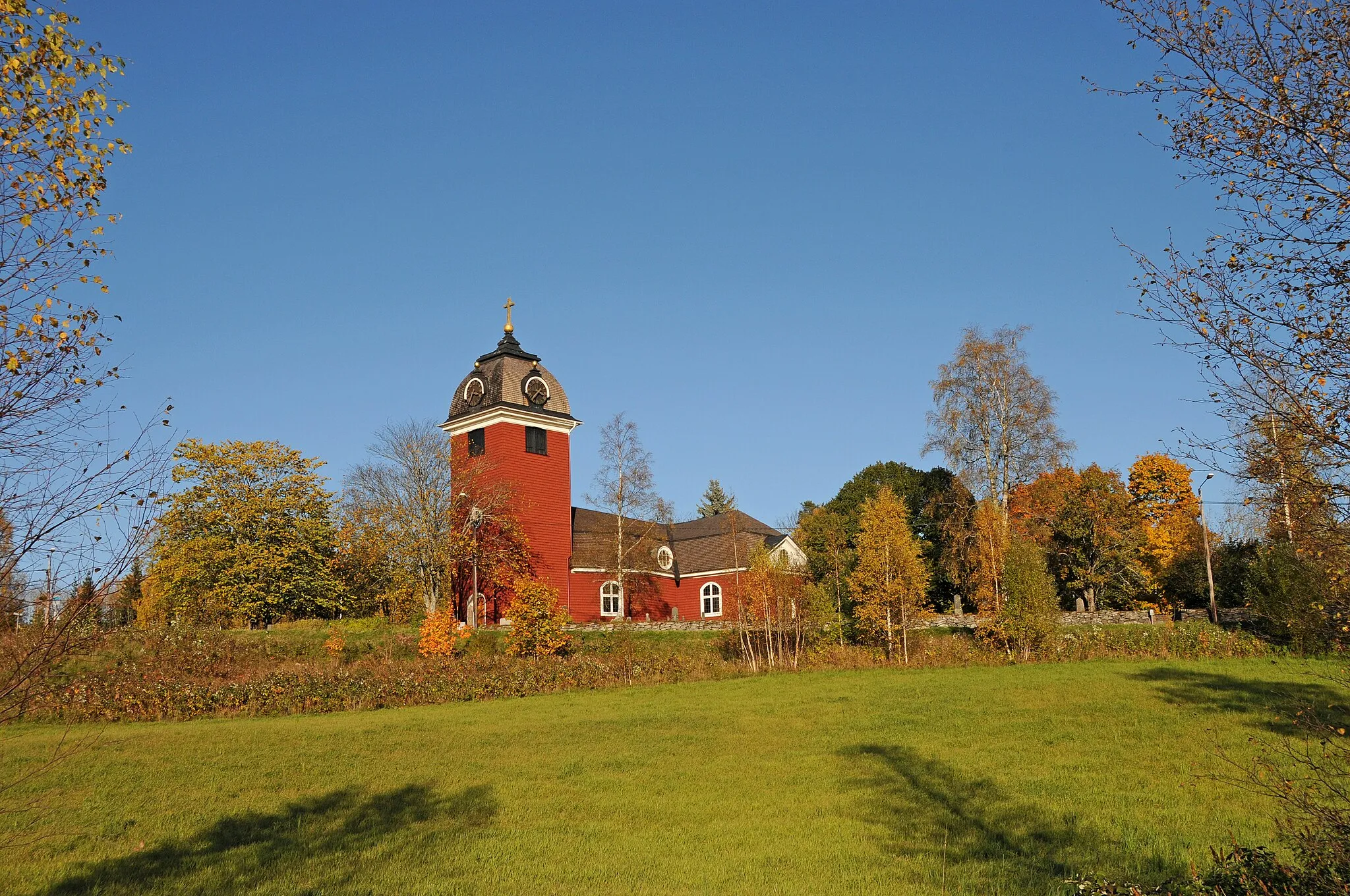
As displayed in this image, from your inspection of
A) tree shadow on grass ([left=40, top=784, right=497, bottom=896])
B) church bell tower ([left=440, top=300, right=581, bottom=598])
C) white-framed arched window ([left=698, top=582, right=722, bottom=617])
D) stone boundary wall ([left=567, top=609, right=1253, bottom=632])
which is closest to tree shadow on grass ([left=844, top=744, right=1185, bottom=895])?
tree shadow on grass ([left=40, top=784, right=497, bottom=896])

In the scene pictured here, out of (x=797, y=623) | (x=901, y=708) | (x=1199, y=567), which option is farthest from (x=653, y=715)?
(x=1199, y=567)

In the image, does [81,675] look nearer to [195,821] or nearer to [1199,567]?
[195,821]

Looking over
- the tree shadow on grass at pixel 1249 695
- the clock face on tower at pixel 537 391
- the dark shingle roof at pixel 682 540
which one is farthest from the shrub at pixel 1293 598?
the clock face on tower at pixel 537 391

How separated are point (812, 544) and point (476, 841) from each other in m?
40.5

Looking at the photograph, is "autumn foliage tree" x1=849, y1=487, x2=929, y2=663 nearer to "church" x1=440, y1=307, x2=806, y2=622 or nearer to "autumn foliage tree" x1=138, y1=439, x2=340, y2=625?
"church" x1=440, y1=307, x2=806, y2=622

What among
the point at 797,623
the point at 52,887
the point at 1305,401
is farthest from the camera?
the point at 797,623

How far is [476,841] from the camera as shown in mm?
9320

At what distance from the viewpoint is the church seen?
42.0m

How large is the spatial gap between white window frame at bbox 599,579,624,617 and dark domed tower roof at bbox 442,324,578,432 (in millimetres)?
7889

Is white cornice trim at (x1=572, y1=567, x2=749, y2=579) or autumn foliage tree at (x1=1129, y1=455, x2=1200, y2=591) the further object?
white cornice trim at (x1=572, y1=567, x2=749, y2=579)

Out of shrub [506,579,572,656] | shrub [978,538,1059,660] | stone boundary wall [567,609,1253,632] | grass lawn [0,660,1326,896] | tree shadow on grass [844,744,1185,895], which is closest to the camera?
tree shadow on grass [844,744,1185,895]

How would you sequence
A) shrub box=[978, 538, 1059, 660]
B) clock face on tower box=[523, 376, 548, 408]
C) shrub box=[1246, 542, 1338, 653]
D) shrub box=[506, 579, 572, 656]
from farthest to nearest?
1. clock face on tower box=[523, 376, 548, 408]
2. shrub box=[506, 579, 572, 656]
3. shrub box=[978, 538, 1059, 660]
4. shrub box=[1246, 542, 1338, 653]

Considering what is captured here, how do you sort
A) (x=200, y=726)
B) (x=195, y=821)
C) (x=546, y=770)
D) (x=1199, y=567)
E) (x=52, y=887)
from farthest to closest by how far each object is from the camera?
1. (x=1199, y=567)
2. (x=200, y=726)
3. (x=546, y=770)
4. (x=195, y=821)
5. (x=52, y=887)

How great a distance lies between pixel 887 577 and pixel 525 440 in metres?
19.8
